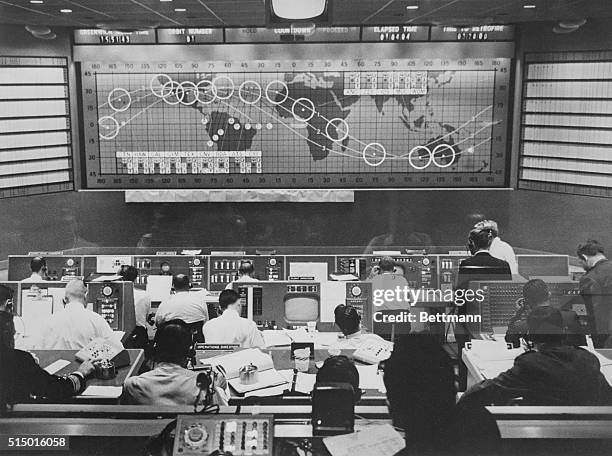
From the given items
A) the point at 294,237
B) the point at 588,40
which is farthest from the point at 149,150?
the point at 588,40

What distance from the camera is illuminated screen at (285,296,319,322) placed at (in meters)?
3.67

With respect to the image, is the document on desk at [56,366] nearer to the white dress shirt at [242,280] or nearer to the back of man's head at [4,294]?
the back of man's head at [4,294]

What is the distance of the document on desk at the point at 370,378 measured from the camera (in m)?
3.05

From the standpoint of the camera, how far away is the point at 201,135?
2.86 metres

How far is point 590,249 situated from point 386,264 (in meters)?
0.87

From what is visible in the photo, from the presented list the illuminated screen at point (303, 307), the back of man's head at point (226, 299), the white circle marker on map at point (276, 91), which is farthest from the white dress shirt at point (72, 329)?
the white circle marker on map at point (276, 91)

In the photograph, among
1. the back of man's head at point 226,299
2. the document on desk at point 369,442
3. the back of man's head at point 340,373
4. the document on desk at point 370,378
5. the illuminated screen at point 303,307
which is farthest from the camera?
the illuminated screen at point 303,307

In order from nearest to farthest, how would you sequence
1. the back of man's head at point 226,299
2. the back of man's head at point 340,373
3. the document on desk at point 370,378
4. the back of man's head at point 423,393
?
the back of man's head at point 423,393 → the back of man's head at point 340,373 → the document on desk at point 370,378 → the back of man's head at point 226,299

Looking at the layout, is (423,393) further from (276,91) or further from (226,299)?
(276,91)

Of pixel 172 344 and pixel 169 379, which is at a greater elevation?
pixel 172 344

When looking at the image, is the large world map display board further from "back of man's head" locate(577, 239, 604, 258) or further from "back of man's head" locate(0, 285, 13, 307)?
"back of man's head" locate(0, 285, 13, 307)

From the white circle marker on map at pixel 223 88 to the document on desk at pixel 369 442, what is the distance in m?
1.49

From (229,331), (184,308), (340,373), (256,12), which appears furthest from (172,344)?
(256,12)

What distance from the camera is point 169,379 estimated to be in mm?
2875
